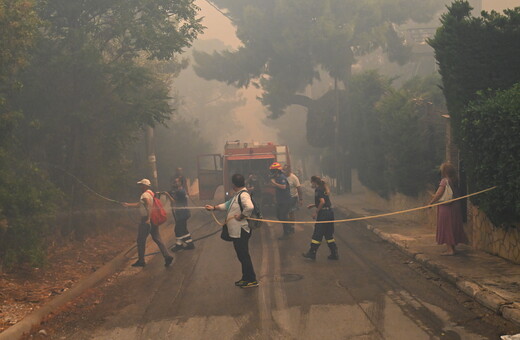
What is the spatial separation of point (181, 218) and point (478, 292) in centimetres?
719

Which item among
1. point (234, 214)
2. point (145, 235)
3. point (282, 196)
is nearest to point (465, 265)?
point (234, 214)

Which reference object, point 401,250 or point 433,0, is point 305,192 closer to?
point 433,0

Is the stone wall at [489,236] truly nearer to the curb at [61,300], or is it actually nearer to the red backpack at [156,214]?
the red backpack at [156,214]

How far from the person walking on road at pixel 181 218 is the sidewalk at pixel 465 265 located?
500cm

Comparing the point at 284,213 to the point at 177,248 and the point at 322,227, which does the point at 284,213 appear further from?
the point at 322,227

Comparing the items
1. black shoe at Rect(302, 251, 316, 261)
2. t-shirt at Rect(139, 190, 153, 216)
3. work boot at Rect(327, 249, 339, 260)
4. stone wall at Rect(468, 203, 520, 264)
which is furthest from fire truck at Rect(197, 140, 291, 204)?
stone wall at Rect(468, 203, 520, 264)

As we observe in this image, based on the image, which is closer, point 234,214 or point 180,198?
point 234,214

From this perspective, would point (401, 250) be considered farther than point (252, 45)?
No

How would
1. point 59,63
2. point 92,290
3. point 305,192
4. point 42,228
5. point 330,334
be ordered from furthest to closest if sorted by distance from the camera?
point 305,192 → point 59,63 → point 42,228 → point 92,290 → point 330,334

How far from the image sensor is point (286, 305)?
768 centimetres

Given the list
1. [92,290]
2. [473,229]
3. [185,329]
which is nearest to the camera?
[185,329]

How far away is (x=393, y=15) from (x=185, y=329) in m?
34.1

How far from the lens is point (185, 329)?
682 cm

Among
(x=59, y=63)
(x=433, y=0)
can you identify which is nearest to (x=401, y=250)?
(x=59, y=63)
